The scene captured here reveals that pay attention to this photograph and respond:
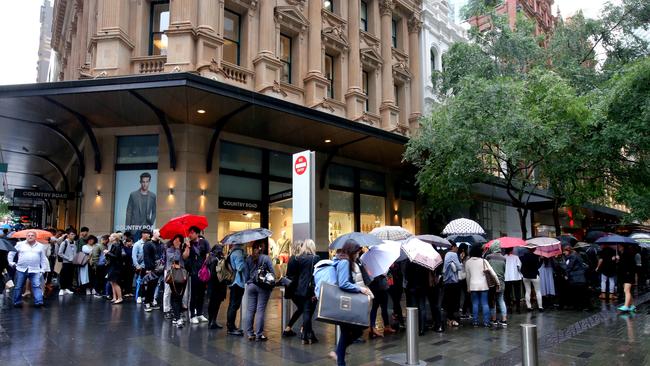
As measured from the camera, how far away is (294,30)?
724 inches

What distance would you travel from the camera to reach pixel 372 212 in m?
22.7

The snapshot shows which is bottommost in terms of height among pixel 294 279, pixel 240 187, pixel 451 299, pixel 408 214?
pixel 451 299

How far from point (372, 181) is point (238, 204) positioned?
8405 millimetres

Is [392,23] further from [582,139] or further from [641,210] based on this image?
[641,210]

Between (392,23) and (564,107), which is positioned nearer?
(564,107)

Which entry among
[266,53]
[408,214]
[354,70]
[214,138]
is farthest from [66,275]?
[408,214]

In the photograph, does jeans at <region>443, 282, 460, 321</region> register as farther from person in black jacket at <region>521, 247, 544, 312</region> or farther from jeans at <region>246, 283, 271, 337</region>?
jeans at <region>246, 283, 271, 337</region>

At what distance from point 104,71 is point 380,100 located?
1252 centimetres

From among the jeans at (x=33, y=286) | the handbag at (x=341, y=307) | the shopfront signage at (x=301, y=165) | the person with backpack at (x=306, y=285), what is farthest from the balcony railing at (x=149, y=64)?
the handbag at (x=341, y=307)

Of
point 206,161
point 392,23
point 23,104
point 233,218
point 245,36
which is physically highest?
point 392,23

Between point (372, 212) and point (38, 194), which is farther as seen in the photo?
point (372, 212)

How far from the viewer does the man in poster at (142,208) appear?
15.3m

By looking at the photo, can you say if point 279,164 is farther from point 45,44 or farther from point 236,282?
point 45,44

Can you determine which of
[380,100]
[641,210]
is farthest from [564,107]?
[380,100]
